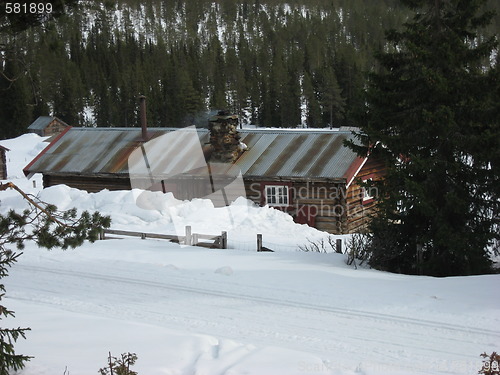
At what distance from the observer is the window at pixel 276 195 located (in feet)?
66.3

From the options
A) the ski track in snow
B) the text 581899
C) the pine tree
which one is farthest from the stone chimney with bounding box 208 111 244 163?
the text 581899

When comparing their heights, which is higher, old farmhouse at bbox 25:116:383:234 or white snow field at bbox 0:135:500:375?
old farmhouse at bbox 25:116:383:234

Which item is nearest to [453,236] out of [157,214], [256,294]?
[256,294]

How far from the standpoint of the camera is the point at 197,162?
21.8 meters

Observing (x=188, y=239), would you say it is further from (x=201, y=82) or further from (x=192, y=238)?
(x=201, y=82)

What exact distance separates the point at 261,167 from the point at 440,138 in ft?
31.6

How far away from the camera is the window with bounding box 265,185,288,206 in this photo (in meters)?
20.2

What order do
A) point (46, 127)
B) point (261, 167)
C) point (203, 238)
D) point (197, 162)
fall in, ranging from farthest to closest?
point (46, 127) < point (197, 162) < point (261, 167) < point (203, 238)

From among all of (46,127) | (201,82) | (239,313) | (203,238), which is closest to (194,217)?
(203,238)

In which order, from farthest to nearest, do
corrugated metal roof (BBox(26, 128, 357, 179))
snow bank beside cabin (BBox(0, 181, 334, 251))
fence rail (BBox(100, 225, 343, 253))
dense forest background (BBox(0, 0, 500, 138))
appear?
1. dense forest background (BBox(0, 0, 500, 138))
2. corrugated metal roof (BBox(26, 128, 357, 179))
3. snow bank beside cabin (BBox(0, 181, 334, 251))
4. fence rail (BBox(100, 225, 343, 253))

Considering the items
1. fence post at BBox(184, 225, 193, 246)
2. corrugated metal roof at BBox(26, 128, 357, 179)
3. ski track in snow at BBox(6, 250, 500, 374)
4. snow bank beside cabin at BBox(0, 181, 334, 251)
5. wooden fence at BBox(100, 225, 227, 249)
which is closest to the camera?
ski track in snow at BBox(6, 250, 500, 374)

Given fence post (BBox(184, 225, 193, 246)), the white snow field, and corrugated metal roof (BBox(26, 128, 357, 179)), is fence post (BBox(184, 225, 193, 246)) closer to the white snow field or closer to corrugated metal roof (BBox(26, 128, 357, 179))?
the white snow field

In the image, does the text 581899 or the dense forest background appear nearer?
the text 581899

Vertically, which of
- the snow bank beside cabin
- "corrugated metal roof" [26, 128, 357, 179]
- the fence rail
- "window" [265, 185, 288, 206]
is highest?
"corrugated metal roof" [26, 128, 357, 179]
